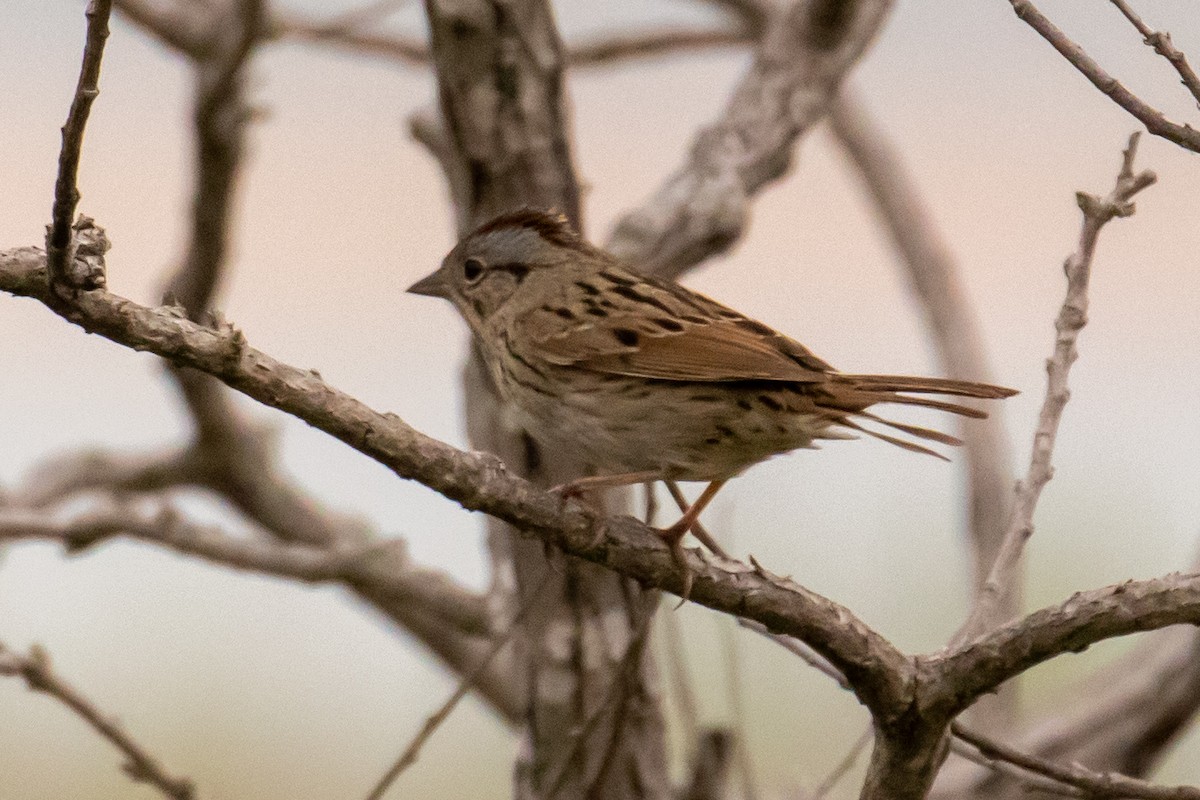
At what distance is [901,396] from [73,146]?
71.7 inches

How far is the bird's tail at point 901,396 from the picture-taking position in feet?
10.2

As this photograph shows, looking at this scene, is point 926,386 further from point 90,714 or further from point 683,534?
point 90,714

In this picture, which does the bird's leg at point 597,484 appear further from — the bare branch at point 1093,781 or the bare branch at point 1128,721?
the bare branch at point 1128,721

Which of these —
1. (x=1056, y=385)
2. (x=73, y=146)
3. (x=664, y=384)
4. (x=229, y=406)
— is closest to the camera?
(x=73, y=146)

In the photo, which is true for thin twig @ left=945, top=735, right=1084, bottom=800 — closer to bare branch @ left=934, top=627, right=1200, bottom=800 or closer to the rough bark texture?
the rough bark texture

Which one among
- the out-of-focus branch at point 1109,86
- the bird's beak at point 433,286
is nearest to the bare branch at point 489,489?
the out-of-focus branch at point 1109,86

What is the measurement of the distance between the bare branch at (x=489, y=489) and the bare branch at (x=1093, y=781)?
257 mm

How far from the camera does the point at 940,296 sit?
6.30 metres

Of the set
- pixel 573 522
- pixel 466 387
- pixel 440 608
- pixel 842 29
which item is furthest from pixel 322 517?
pixel 573 522

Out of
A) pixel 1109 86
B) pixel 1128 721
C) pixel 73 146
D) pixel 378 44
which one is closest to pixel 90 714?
pixel 73 146

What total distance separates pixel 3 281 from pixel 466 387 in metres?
2.28

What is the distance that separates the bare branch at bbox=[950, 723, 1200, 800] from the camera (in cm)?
269

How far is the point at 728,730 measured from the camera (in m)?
3.99

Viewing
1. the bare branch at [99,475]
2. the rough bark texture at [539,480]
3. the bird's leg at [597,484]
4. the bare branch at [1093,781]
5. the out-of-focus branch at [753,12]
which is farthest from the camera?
the out-of-focus branch at [753,12]
